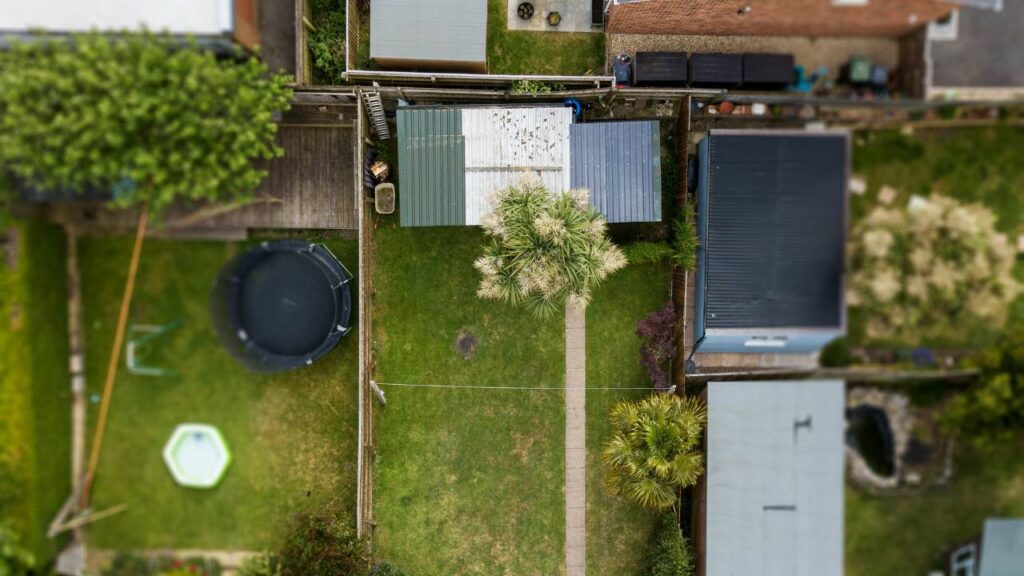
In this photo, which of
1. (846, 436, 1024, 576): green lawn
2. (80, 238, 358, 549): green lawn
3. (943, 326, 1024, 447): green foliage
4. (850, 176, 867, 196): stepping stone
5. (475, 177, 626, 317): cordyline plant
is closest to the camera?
(475, 177, 626, 317): cordyline plant

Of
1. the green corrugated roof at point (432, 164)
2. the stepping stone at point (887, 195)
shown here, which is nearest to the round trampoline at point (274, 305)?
the green corrugated roof at point (432, 164)

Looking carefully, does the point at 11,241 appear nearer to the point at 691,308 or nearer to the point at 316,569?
the point at 316,569

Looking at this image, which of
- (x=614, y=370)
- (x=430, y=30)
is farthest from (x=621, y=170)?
(x=430, y=30)

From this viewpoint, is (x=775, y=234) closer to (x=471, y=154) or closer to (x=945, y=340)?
(x=945, y=340)

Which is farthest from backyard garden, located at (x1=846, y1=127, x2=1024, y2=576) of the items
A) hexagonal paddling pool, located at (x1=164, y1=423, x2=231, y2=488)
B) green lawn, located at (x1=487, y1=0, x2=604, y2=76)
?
hexagonal paddling pool, located at (x1=164, y1=423, x2=231, y2=488)

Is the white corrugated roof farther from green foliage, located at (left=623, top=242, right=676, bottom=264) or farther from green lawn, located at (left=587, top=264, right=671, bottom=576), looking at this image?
green lawn, located at (left=587, top=264, right=671, bottom=576)

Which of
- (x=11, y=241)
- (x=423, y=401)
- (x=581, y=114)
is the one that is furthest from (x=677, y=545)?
(x=11, y=241)
